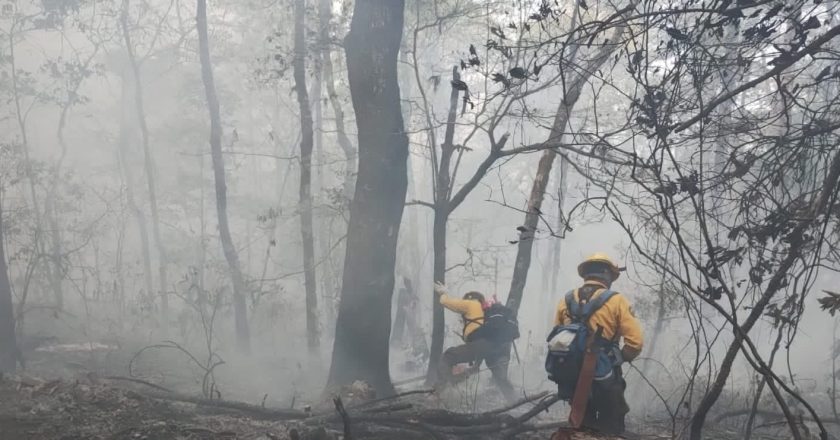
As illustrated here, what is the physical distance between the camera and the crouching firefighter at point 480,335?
8594mm

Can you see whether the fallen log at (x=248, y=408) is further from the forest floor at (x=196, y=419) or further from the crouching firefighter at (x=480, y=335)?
the crouching firefighter at (x=480, y=335)

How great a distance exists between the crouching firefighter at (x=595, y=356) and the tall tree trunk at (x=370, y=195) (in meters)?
2.62

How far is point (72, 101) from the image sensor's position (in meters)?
17.1

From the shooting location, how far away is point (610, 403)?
5207mm

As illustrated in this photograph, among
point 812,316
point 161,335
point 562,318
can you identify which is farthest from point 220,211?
point 812,316

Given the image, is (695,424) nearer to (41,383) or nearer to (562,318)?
(562,318)

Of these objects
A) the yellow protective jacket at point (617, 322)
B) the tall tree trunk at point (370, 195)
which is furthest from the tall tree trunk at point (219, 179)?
the yellow protective jacket at point (617, 322)

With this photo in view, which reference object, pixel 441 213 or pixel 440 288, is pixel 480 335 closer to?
pixel 440 288

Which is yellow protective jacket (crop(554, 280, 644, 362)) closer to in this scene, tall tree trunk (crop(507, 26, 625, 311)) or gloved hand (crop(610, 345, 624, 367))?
gloved hand (crop(610, 345, 624, 367))

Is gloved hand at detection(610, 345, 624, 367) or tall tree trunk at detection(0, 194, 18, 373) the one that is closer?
gloved hand at detection(610, 345, 624, 367)

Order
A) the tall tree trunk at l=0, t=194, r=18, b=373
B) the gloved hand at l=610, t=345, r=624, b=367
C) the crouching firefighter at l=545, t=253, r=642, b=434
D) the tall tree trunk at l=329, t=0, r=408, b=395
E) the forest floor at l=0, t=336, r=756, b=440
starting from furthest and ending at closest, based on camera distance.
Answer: the tall tree trunk at l=0, t=194, r=18, b=373 → the tall tree trunk at l=329, t=0, r=408, b=395 → the gloved hand at l=610, t=345, r=624, b=367 → the crouching firefighter at l=545, t=253, r=642, b=434 → the forest floor at l=0, t=336, r=756, b=440

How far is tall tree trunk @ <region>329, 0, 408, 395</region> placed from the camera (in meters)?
7.24

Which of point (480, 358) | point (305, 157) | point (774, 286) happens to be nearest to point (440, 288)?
point (480, 358)

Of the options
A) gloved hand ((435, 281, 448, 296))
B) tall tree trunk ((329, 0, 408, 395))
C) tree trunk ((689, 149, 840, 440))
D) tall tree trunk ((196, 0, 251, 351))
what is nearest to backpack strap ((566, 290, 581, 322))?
tree trunk ((689, 149, 840, 440))
